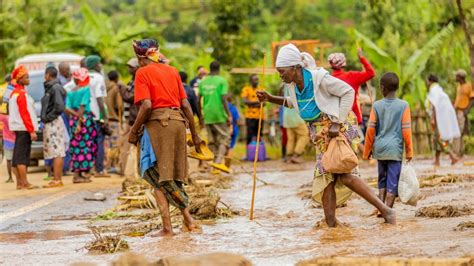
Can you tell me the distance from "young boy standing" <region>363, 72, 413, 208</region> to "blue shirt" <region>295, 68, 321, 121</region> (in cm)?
118

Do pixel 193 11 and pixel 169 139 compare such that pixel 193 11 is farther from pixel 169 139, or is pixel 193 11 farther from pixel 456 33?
pixel 169 139

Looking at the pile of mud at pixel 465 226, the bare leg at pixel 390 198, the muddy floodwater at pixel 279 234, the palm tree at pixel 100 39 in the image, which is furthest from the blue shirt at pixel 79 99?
the palm tree at pixel 100 39

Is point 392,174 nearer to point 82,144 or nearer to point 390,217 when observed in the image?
point 390,217

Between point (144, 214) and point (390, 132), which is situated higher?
point (390, 132)

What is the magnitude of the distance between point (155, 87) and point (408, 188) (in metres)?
2.69

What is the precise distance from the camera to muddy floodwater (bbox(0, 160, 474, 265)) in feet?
25.9

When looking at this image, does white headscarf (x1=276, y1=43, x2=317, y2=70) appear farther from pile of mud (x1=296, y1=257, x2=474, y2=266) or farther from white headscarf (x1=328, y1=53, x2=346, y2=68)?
pile of mud (x1=296, y1=257, x2=474, y2=266)

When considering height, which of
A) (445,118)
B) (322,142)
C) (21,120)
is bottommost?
(445,118)

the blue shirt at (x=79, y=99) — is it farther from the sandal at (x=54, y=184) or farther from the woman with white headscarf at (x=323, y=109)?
the woman with white headscarf at (x=323, y=109)

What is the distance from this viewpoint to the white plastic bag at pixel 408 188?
1021 cm

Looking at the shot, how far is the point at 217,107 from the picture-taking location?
61.8ft

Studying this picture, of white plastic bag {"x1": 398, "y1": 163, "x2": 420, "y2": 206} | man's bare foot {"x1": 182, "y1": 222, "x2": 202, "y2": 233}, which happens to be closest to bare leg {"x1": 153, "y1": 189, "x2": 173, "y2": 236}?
man's bare foot {"x1": 182, "y1": 222, "x2": 202, "y2": 233}

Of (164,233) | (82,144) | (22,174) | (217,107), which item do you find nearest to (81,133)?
(82,144)

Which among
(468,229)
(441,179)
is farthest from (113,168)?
(468,229)
